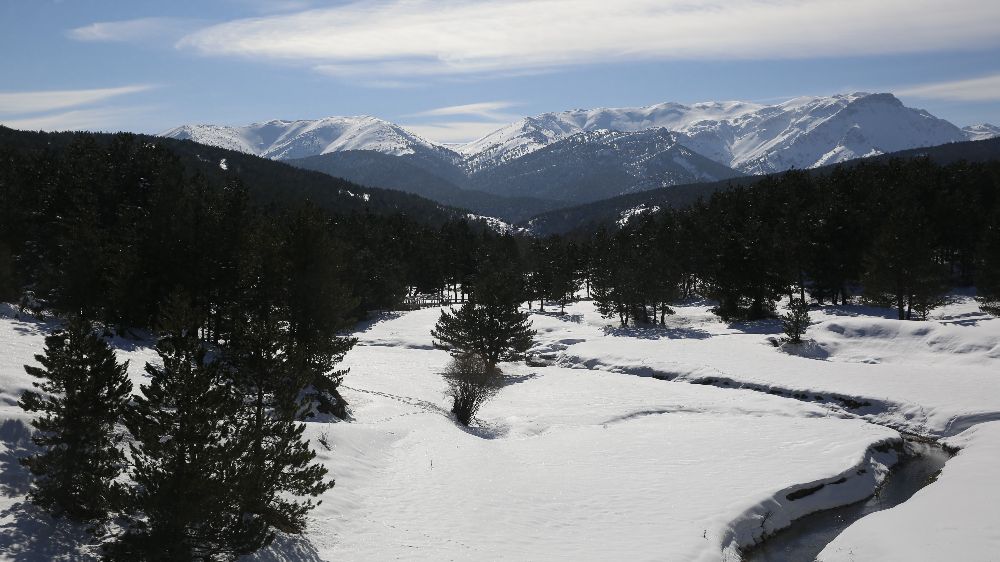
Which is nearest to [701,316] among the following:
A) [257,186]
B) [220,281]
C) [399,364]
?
[399,364]

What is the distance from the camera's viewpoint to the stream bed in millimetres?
16781

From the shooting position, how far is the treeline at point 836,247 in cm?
4919

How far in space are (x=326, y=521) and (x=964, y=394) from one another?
30760 mm

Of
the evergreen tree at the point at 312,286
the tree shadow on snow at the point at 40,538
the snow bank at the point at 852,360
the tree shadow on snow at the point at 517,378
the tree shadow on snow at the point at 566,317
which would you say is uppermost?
the evergreen tree at the point at 312,286

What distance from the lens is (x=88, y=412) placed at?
11.6m

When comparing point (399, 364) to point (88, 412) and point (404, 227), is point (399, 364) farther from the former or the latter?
point (404, 227)

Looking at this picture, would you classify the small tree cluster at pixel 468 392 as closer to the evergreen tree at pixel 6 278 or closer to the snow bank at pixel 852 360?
the snow bank at pixel 852 360

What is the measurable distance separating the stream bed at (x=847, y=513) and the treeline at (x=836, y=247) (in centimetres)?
2784

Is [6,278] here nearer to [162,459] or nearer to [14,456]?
[14,456]

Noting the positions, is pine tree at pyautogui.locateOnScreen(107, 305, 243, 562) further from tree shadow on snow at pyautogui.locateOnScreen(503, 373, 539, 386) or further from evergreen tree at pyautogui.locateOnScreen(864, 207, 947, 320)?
evergreen tree at pyautogui.locateOnScreen(864, 207, 947, 320)

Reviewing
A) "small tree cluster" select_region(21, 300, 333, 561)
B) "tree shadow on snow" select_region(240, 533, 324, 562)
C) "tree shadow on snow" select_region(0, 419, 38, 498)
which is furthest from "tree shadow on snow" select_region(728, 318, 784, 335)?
"tree shadow on snow" select_region(0, 419, 38, 498)

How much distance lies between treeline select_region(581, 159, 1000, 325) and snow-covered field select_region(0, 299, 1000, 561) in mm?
9095

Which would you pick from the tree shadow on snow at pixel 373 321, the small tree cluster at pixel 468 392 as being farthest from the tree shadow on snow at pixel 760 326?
the tree shadow on snow at pixel 373 321

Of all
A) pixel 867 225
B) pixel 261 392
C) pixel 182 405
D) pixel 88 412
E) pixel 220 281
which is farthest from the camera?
pixel 867 225
